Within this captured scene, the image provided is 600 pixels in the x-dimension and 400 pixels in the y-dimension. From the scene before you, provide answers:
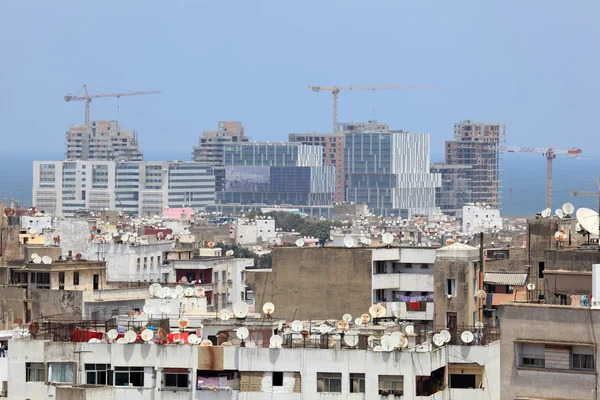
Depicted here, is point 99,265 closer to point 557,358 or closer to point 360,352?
point 360,352

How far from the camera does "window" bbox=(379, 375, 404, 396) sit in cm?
3428

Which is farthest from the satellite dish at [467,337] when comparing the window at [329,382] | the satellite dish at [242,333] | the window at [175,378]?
the window at [175,378]

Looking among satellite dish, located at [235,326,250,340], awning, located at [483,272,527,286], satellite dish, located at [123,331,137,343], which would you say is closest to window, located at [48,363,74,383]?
satellite dish, located at [123,331,137,343]

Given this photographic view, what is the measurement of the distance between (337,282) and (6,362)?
10.1 m

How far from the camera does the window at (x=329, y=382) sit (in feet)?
113

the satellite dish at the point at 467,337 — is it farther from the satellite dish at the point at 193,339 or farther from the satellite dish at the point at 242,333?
the satellite dish at the point at 193,339

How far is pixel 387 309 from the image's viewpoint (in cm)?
4522

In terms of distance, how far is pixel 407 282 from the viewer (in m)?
47.4

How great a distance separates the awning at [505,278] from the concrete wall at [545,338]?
23.3m

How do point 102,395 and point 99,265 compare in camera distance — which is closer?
point 102,395

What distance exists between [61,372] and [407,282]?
43.9ft

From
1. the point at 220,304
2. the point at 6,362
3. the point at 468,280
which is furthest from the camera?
the point at 220,304

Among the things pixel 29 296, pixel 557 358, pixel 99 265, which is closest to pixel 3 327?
pixel 29 296

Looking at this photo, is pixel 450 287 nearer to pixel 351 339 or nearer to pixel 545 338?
pixel 351 339
